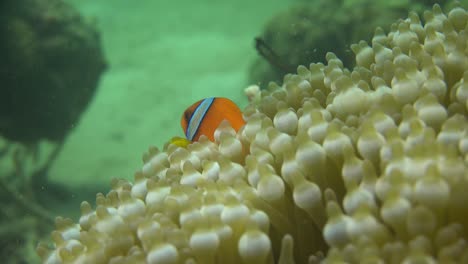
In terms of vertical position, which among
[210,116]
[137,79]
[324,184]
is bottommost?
[324,184]

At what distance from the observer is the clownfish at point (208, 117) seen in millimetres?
1776

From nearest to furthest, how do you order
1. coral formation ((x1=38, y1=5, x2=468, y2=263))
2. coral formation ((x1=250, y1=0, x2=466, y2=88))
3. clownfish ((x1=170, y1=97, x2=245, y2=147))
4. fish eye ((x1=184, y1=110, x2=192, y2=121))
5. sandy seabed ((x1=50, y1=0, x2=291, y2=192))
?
coral formation ((x1=38, y1=5, x2=468, y2=263))
clownfish ((x1=170, y1=97, x2=245, y2=147))
fish eye ((x1=184, y1=110, x2=192, y2=121))
coral formation ((x1=250, y1=0, x2=466, y2=88))
sandy seabed ((x1=50, y1=0, x2=291, y2=192))

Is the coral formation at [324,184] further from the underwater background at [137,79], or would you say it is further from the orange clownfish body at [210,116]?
the underwater background at [137,79]

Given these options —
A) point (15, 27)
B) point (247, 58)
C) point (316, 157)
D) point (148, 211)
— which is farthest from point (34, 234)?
point (247, 58)

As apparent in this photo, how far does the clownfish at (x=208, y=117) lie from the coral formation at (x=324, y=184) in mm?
120

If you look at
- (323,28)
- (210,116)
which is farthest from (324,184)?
(323,28)

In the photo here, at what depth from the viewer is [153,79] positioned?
9164mm

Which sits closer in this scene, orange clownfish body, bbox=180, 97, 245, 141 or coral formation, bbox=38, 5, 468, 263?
coral formation, bbox=38, 5, 468, 263

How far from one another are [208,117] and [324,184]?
0.78 meters

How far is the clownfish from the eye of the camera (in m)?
1.78

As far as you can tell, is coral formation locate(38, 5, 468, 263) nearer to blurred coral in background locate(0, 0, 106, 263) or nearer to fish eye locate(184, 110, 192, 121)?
fish eye locate(184, 110, 192, 121)

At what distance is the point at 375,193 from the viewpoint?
980 mm

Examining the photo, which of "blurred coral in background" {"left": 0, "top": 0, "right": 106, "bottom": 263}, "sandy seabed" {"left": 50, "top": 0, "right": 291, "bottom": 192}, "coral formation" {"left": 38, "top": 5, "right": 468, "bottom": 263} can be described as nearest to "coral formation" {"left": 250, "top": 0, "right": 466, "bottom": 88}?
"sandy seabed" {"left": 50, "top": 0, "right": 291, "bottom": 192}

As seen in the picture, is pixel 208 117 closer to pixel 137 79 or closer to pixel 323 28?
pixel 323 28
